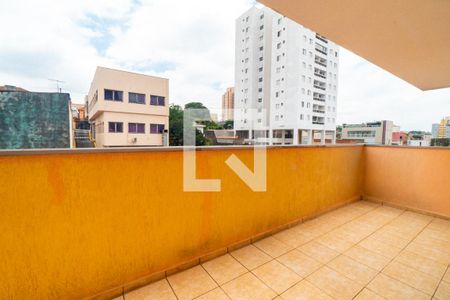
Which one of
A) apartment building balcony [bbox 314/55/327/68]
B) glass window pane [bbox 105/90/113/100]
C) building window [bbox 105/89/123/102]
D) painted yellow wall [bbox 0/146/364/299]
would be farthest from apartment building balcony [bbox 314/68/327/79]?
painted yellow wall [bbox 0/146/364/299]

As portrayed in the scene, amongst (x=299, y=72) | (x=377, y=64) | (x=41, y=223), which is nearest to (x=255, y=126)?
(x=299, y=72)

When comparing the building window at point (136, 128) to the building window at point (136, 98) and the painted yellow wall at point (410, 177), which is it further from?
the painted yellow wall at point (410, 177)

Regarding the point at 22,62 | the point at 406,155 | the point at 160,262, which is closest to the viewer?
the point at 160,262

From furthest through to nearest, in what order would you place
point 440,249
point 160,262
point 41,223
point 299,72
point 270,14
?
point 270,14 < point 299,72 < point 440,249 < point 160,262 < point 41,223

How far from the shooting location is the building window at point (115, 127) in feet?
53.3

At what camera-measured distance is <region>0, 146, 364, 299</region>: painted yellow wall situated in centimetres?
118

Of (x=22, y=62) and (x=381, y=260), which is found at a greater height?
(x=22, y=62)

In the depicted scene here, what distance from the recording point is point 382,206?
145 inches

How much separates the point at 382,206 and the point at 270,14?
1559 inches

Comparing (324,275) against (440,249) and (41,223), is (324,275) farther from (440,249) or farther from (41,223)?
(41,223)

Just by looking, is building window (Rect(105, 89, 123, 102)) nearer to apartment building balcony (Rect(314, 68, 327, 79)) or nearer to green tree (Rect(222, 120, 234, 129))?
green tree (Rect(222, 120, 234, 129))

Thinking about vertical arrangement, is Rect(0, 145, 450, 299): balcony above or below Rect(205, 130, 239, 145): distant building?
below

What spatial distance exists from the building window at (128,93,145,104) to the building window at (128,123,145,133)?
2026 mm

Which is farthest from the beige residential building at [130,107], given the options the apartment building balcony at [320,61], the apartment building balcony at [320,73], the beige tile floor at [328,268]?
the apartment building balcony at [320,61]
